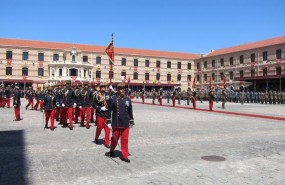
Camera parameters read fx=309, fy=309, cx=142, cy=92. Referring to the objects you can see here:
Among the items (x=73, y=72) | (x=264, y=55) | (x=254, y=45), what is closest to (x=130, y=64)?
(x=73, y=72)

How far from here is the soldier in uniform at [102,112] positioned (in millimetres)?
9008

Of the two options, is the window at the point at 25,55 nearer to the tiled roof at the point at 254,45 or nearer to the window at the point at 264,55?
the tiled roof at the point at 254,45

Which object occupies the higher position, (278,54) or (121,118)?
(278,54)

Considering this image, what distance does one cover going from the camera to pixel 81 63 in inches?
2069

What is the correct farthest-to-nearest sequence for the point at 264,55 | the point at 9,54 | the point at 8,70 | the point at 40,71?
the point at 40,71
the point at 8,70
the point at 9,54
the point at 264,55

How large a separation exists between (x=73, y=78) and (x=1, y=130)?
39792mm

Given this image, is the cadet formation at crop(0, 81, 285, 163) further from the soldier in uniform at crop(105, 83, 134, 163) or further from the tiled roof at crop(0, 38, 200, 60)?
the tiled roof at crop(0, 38, 200, 60)

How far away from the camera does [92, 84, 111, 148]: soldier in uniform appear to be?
901cm

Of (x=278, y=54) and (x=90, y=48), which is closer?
(x=278, y=54)

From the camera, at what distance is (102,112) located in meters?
9.46

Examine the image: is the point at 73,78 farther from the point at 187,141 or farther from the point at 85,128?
the point at 187,141

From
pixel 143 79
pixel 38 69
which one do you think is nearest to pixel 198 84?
pixel 143 79

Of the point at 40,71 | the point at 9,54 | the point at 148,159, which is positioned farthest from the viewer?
the point at 40,71

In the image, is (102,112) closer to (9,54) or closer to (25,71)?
(9,54)
